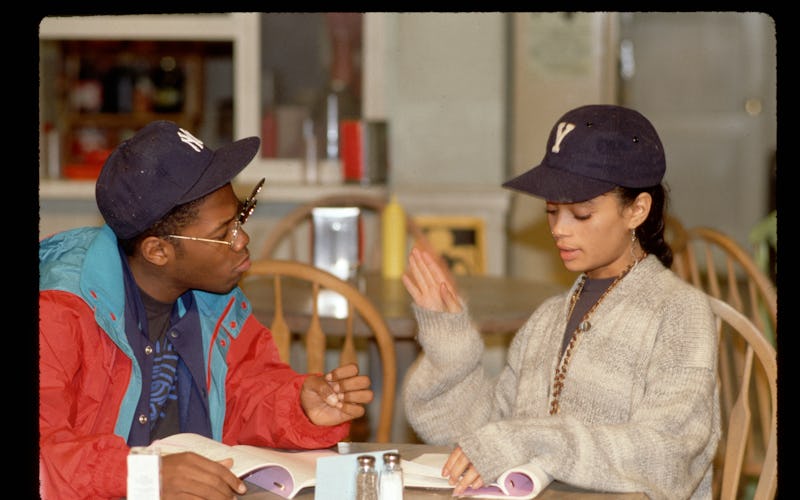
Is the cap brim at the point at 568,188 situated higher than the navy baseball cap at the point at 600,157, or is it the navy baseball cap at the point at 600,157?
the navy baseball cap at the point at 600,157

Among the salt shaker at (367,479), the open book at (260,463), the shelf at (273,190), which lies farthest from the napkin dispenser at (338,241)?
the salt shaker at (367,479)

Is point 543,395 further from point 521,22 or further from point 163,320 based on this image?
point 521,22

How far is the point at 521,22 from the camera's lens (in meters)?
4.23

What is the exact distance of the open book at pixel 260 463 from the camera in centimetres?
149

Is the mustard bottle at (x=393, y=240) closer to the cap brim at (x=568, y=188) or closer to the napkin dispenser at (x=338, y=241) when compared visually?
the napkin dispenser at (x=338, y=241)

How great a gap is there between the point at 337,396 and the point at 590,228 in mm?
482

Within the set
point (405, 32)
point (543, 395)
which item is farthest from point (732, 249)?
point (405, 32)

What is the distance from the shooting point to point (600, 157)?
1712 mm

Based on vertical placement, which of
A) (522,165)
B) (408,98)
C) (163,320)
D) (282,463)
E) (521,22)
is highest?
(521,22)

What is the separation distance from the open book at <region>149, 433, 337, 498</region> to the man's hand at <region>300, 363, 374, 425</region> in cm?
10

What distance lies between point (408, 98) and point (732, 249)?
180cm

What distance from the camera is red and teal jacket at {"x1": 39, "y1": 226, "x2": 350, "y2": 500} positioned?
1475mm

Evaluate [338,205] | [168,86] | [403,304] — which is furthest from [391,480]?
[168,86]

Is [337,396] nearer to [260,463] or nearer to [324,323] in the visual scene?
[260,463]
